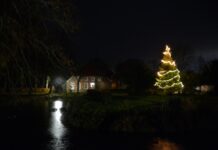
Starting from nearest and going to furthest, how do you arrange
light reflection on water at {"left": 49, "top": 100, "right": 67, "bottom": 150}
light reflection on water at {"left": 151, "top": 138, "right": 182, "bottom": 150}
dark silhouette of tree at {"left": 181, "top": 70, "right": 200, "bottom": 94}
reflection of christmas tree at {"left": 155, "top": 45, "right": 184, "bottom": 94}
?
light reflection on water at {"left": 49, "top": 100, "right": 67, "bottom": 150} → light reflection on water at {"left": 151, "top": 138, "right": 182, "bottom": 150} → reflection of christmas tree at {"left": 155, "top": 45, "right": 184, "bottom": 94} → dark silhouette of tree at {"left": 181, "top": 70, "right": 200, "bottom": 94}

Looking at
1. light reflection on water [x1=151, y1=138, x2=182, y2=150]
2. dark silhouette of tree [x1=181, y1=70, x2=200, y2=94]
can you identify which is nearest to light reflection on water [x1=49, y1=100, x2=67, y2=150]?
light reflection on water [x1=151, y1=138, x2=182, y2=150]

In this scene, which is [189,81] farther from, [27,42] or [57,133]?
[27,42]

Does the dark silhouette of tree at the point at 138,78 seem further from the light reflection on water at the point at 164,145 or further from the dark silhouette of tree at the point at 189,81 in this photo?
the light reflection on water at the point at 164,145

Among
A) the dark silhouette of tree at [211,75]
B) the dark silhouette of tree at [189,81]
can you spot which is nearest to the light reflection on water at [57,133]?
the dark silhouette of tree at [211,75]

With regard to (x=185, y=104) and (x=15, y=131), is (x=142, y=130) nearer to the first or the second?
(x=185, y=104)

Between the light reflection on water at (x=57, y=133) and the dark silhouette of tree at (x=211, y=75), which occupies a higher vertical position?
the dark silhouette of tree at (x=211, y=75)

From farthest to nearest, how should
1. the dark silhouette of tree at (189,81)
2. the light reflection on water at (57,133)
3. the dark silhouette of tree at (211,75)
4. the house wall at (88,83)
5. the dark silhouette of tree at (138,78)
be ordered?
the house wall at (88,83)
the dark silhouette of tree at (189,81)
the dark silhouette of tree at (211,75)
the dark silhouette of tree at (138,78)
the light reflection on water at (57,133)

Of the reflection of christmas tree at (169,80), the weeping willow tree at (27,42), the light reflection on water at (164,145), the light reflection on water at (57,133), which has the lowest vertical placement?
the light reflection on water at (164,145)

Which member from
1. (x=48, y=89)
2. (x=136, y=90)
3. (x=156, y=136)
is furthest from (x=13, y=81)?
(x=48, y=89)

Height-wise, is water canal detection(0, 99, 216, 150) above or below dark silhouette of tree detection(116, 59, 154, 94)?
below

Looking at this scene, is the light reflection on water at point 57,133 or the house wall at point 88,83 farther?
the house wall at point 88,83

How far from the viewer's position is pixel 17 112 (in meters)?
37.5

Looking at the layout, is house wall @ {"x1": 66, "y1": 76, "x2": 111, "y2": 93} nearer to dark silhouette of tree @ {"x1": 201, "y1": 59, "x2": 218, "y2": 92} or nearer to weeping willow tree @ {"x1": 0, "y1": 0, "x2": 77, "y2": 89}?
dark silhouette of tree @ {"x1": 201, "y1": 59, "x2": 218, "y2": 92}

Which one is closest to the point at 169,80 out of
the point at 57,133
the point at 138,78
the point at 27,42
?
the point at 138,78
